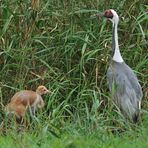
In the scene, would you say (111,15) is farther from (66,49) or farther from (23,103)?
(23,103)

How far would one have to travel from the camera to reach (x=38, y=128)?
684 cm

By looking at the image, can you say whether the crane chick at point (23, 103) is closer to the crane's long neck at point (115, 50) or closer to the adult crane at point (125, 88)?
the adult crane at point (125, 88)

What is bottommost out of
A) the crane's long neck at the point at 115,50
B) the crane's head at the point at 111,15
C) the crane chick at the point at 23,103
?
the crane chick at the point at 23,103

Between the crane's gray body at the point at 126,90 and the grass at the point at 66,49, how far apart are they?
0.12 meters

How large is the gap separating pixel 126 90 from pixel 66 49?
1.14 m

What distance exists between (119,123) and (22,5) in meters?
2.78

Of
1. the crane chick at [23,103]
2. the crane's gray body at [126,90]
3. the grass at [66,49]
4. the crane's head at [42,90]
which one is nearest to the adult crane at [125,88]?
the crane's gray body at [126,90]

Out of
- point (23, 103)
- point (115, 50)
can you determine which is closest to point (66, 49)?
point (115, 50)

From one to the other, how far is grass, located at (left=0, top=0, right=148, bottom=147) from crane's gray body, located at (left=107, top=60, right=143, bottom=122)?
0.41 ft

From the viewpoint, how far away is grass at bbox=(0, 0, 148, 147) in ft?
29.0

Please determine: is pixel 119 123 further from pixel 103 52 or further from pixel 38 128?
pixel 103 52

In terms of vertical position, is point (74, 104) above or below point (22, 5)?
below

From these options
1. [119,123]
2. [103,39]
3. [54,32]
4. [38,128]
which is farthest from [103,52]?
[38,128]

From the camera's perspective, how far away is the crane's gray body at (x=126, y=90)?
8414 mm
